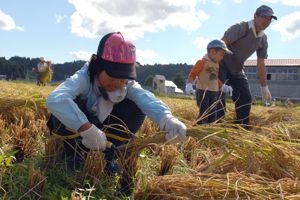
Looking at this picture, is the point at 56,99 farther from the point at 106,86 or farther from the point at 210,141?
the point at 210,141

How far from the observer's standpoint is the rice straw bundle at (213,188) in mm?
1026

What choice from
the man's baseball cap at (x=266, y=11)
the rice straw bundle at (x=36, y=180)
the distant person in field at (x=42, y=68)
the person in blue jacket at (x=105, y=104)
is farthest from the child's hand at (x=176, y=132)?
the distant person in field at (x=42, y=68)

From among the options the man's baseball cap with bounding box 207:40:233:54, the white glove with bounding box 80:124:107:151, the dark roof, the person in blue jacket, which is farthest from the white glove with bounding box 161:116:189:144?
the dark roof

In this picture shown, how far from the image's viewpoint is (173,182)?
113cm

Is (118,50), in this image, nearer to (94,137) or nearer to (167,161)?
(94,137)

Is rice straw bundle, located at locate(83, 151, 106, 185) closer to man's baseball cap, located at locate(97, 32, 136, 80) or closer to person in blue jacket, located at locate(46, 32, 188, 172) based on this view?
person in blue jacket, located at locate(46, 32, 188, 172)

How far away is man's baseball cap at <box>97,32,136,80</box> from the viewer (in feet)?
4.88

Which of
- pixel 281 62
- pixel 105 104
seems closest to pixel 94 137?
pixel 105 104

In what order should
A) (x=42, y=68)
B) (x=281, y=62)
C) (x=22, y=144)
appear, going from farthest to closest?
(x=281, y=62) < (x=42, y=68) < (x=22, y=144)

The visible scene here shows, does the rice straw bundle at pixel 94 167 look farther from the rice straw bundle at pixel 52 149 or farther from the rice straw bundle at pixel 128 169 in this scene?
the rice straw bundle at pixel 52 149

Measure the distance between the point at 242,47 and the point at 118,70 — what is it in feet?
8.21

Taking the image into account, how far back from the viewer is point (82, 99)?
170cm

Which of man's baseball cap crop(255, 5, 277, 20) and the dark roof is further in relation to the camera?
the dark roof

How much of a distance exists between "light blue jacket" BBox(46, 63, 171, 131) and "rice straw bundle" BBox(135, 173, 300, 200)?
0.50 m
